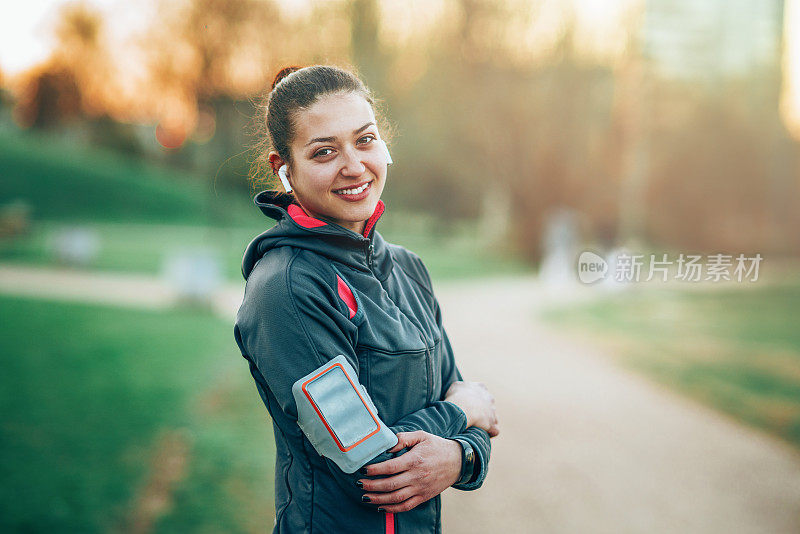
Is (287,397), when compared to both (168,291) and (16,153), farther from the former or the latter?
(16,153)

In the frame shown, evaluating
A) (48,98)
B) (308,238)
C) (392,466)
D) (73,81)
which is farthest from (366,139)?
(48,98)

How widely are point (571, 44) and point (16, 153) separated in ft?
73.2

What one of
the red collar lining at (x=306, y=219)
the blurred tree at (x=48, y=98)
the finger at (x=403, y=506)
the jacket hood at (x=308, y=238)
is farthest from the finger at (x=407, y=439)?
the blurred tree at (x=48, y=98)

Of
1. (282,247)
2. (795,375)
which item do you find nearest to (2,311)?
(282,247)

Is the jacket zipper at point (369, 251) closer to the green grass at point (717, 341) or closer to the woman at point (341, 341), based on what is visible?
the woman at point (341, 341)

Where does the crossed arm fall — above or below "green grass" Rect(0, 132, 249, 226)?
above

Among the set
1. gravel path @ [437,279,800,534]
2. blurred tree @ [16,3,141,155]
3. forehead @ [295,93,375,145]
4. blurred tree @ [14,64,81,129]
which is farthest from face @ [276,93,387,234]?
blurred tree @ [14,64,81,129]

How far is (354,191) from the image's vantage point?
166cm

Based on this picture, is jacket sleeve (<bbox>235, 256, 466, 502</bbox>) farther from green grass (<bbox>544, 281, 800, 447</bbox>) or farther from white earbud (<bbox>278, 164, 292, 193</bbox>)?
green grass (<bbox>544, 281, 800, 447</bbox>)

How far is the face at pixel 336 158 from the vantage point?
63.8 inches

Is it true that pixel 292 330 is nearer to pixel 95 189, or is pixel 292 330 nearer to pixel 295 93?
pixel 295 93

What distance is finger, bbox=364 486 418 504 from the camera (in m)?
1.47

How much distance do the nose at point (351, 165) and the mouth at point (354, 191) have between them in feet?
0.12

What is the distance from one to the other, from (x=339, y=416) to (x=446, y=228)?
32.6 meters
